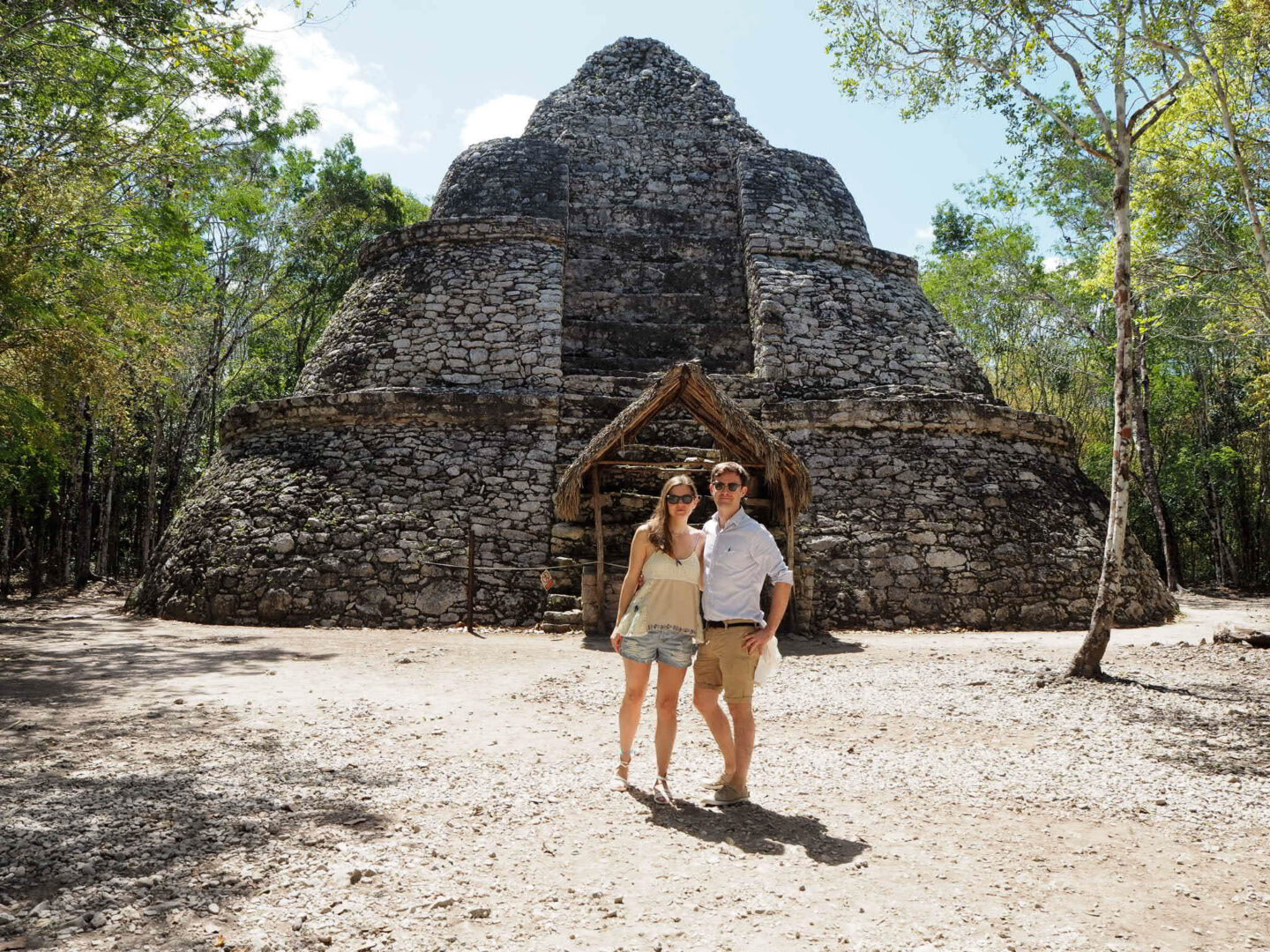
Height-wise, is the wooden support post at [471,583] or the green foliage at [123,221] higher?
the green foliage at [123,221]

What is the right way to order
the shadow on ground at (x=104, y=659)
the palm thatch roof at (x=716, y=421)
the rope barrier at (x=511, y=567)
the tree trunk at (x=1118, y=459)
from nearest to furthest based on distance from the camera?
the shadow on ground at (x=104, y=659) < the tree trunk at (x=1118, y=459) < the palm thatch roof at (x=716, y=421) < the rope barrier at (x=511, y=567)

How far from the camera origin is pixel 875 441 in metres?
9.83

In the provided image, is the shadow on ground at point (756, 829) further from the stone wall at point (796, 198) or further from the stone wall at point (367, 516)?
the stone wall at point (796, 198)

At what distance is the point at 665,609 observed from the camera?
3398 mm

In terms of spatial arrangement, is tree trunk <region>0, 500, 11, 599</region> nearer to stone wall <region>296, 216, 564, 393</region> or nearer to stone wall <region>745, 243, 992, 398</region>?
stone wall <region>296, 216, 564, 393</region>

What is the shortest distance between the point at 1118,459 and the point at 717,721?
436 centimetres

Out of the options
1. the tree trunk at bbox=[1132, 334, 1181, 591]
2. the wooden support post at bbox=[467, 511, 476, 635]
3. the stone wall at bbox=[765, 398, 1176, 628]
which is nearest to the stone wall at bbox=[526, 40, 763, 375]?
the stone wall at bbox=[765, 398, 1176, 628]

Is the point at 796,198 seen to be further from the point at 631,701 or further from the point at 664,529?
the point at 631,701

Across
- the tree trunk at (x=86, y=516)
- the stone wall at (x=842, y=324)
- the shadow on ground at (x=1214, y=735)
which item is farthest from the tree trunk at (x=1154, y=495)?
the tree trunk at (x=86, y=516)

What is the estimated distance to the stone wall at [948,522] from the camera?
8914mm

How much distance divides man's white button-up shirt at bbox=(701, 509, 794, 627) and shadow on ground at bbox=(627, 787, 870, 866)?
2.48 ft

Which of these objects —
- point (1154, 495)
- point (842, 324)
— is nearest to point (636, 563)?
point (842, 324)

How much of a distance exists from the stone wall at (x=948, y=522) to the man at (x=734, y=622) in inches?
203

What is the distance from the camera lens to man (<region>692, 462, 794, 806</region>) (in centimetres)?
334
